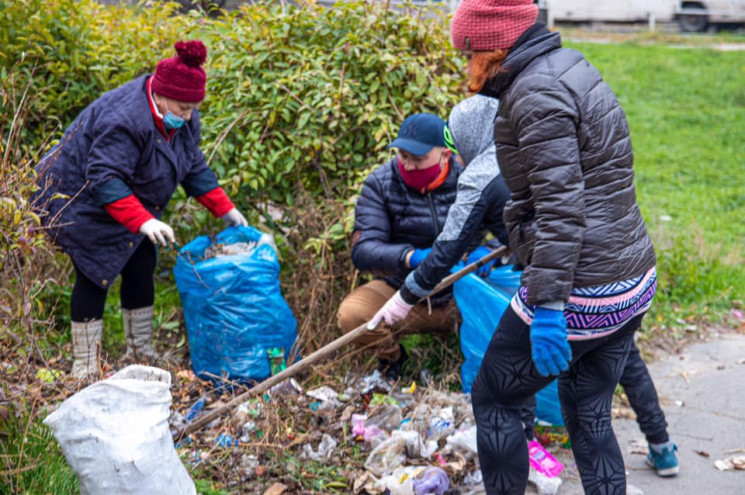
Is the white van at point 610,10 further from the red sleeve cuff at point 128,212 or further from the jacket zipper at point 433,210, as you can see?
the red sleeve cuff at point 128,212

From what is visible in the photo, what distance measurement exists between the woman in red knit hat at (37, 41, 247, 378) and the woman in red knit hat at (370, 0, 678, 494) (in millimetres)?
1717

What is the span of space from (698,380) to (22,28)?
4.48 m

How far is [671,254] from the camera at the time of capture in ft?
18.5

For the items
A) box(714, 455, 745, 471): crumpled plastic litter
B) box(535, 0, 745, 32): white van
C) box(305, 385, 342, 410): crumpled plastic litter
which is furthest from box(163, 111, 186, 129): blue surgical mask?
box(535, 0, 745, 32): white van

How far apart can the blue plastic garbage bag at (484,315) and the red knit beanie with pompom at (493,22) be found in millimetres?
1399

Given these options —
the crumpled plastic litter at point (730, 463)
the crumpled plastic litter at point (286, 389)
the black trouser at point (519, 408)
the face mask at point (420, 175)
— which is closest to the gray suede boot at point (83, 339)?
the crumpled plastic litter at point (286, 389)

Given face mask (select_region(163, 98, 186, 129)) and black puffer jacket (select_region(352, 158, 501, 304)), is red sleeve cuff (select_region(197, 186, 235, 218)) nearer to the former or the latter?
face mask (select_region(163, 98, 186, 129))

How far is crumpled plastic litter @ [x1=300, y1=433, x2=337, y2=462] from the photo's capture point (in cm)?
339

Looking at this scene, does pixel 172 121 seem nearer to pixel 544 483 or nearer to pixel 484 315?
pixel 484 315

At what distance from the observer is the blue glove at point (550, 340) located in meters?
2.31

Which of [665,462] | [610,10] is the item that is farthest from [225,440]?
[610,10]

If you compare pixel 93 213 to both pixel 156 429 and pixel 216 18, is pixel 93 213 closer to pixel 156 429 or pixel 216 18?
pixel 156 429

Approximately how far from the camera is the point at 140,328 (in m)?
4.14

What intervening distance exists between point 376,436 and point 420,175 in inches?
49.0
